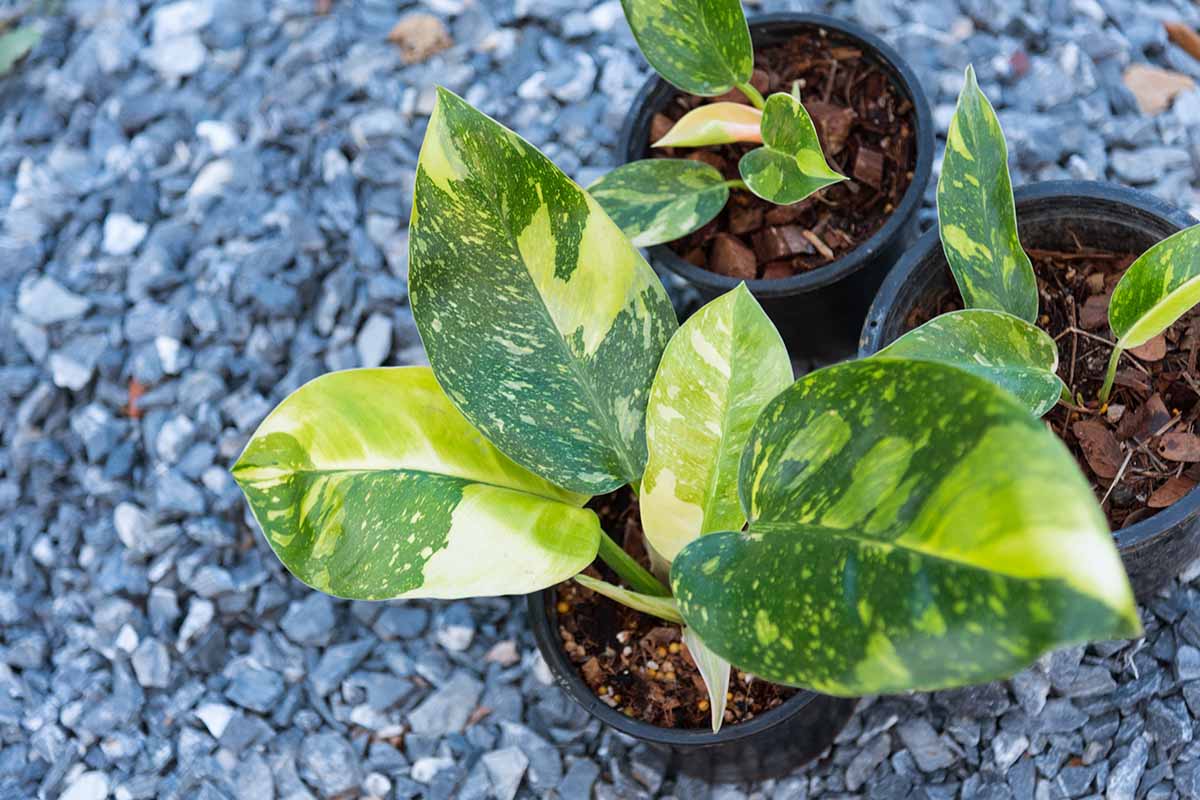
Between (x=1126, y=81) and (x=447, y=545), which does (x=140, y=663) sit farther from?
(x=1126, y=81)

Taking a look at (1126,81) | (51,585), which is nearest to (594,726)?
(51,585)

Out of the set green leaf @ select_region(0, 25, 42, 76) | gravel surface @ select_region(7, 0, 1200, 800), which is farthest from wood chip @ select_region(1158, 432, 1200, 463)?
green leaf @ select_region(0, 25, 42, 76)

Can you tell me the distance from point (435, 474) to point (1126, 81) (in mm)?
1081

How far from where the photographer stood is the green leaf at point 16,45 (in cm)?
175

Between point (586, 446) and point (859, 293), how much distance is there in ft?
1.54

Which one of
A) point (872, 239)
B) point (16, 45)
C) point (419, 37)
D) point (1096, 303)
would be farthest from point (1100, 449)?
point (16, 45)

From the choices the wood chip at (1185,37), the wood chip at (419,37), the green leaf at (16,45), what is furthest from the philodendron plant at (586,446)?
the green leaf at (16,45)

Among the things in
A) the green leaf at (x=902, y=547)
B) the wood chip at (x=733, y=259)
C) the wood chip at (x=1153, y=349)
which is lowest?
the wood chip at (x=733, y=259)

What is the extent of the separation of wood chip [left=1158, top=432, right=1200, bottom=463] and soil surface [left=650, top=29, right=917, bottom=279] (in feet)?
1.24

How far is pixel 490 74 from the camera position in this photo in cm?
164

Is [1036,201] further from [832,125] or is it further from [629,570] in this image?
[629,570]

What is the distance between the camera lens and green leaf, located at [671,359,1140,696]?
1.75ft

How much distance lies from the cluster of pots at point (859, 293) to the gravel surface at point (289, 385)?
0.30ft

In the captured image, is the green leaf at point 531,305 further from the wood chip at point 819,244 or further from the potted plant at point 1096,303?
the wood chip at point 819,244
